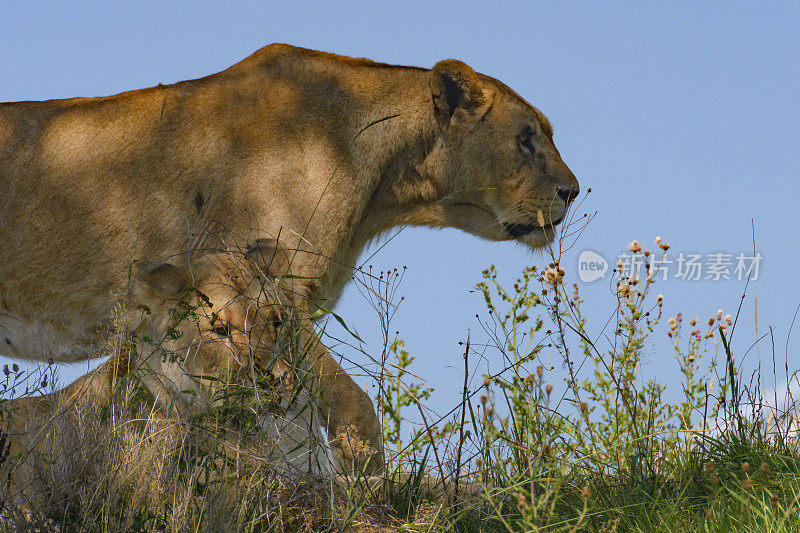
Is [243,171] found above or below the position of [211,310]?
above

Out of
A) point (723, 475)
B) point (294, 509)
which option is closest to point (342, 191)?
point (294, 509)

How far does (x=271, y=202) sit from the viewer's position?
501 cm

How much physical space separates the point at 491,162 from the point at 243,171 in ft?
5.07

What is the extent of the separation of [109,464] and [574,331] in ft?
7.24

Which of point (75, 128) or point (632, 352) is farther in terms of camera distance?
point (75, 128)

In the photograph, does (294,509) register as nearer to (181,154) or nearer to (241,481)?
(241,481)

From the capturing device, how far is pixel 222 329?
395 centimetres

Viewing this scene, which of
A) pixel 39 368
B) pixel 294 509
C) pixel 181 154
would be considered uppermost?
pixel 181 154

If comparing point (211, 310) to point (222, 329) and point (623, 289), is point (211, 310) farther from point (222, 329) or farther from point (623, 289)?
point (623, 289)

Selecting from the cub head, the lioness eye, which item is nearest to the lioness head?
the cub head

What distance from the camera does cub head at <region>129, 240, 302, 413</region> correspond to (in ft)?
12.8

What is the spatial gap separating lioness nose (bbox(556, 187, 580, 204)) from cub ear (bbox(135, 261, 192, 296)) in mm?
2470

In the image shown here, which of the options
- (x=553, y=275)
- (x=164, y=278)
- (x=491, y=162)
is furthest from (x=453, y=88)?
(x=164, y=278)

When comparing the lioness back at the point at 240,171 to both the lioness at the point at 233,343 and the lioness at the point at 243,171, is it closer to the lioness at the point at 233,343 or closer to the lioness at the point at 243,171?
the lioness at the point at 243,171
